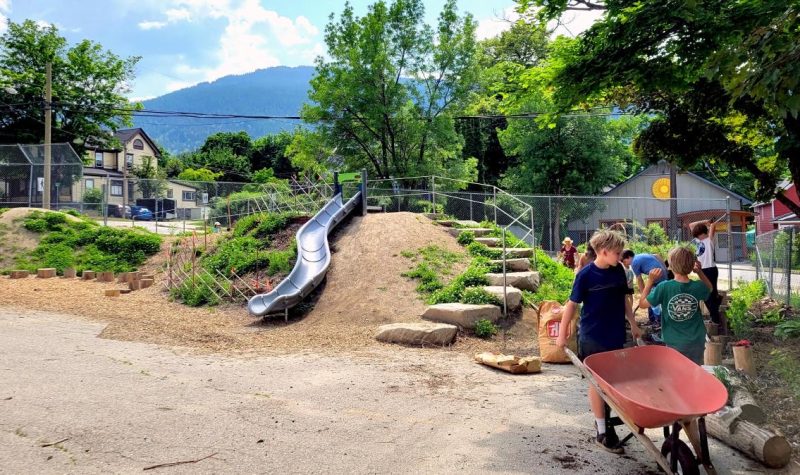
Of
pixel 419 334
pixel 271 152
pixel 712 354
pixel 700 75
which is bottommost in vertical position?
pixel 419 334

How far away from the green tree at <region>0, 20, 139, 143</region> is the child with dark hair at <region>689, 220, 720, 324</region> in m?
37.9

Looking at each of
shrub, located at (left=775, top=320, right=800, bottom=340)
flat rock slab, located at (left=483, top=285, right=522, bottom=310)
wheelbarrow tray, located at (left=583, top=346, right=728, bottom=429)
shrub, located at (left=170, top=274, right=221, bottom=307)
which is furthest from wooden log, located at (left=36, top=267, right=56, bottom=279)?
shrub, located at (left=775, top=320, right=800, bottom=340)

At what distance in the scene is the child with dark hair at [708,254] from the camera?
308 inches

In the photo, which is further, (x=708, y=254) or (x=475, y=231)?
(x=475, y=231)

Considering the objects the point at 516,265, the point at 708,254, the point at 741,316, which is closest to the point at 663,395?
the point at 708,254

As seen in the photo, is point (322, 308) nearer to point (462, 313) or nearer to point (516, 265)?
point (462, 313)

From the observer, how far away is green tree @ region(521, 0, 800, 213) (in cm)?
398

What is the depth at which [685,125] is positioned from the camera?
10.7 m

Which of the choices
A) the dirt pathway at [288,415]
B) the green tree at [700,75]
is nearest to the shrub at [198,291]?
the dirt pathway at [288,415]

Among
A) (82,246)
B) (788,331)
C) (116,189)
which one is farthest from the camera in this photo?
(116,189)

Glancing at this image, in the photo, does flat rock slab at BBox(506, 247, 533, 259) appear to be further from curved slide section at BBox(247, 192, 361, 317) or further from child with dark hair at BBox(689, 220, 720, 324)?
child with dark hair at BBox(689, 220, 720, 324)

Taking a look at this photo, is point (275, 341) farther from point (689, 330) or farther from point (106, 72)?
point (106, 72)

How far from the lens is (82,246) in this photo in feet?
58.2

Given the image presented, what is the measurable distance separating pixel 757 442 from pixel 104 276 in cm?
1543
